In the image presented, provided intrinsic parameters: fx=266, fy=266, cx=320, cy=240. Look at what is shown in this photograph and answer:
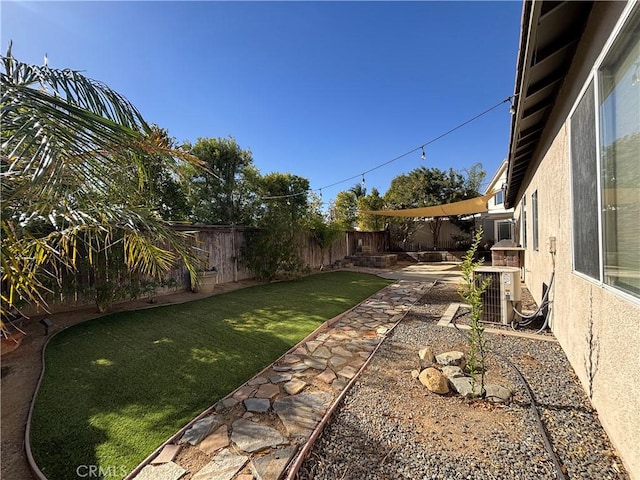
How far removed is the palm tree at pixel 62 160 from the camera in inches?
72.2

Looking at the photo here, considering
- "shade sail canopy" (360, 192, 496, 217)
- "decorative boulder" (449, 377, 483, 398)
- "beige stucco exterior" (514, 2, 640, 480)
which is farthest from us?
"shade sail canopy" (360, 192, 496, 217)

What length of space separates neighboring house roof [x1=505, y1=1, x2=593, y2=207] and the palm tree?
12.0 feet

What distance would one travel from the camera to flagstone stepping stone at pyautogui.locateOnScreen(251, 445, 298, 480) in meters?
1.93

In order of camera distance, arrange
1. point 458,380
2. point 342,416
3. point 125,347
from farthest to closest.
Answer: point 125,347 < point 458,380 < point 342,416

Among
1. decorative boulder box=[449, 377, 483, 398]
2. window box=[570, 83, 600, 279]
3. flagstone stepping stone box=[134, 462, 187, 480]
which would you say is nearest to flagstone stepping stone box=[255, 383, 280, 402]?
flagstone stepping stone box=[134, 462, 187, 480]

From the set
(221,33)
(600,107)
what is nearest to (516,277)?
(600,107)

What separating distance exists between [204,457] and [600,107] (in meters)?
4.24

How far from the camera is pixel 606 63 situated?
6.69 ft

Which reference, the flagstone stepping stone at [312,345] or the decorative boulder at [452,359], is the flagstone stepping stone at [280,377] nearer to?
the flagstone stepping stone at [312,345]

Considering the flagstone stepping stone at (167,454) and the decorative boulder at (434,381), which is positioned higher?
the decorative boulder at (434,381)

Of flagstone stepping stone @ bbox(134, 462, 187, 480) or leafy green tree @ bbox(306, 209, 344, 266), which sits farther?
leafy green tree @ bbox(306, 209, 344, 266)

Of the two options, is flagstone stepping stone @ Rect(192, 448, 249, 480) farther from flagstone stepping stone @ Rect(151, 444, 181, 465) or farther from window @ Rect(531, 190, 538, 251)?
window @ Rect(531, 190, 538, 251)

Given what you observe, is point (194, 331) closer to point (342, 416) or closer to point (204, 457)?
point (204, 457)

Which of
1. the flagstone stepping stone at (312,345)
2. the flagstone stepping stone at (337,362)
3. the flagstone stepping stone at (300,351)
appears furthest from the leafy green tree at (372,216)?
the flagstone stepping stone at (337,362)
